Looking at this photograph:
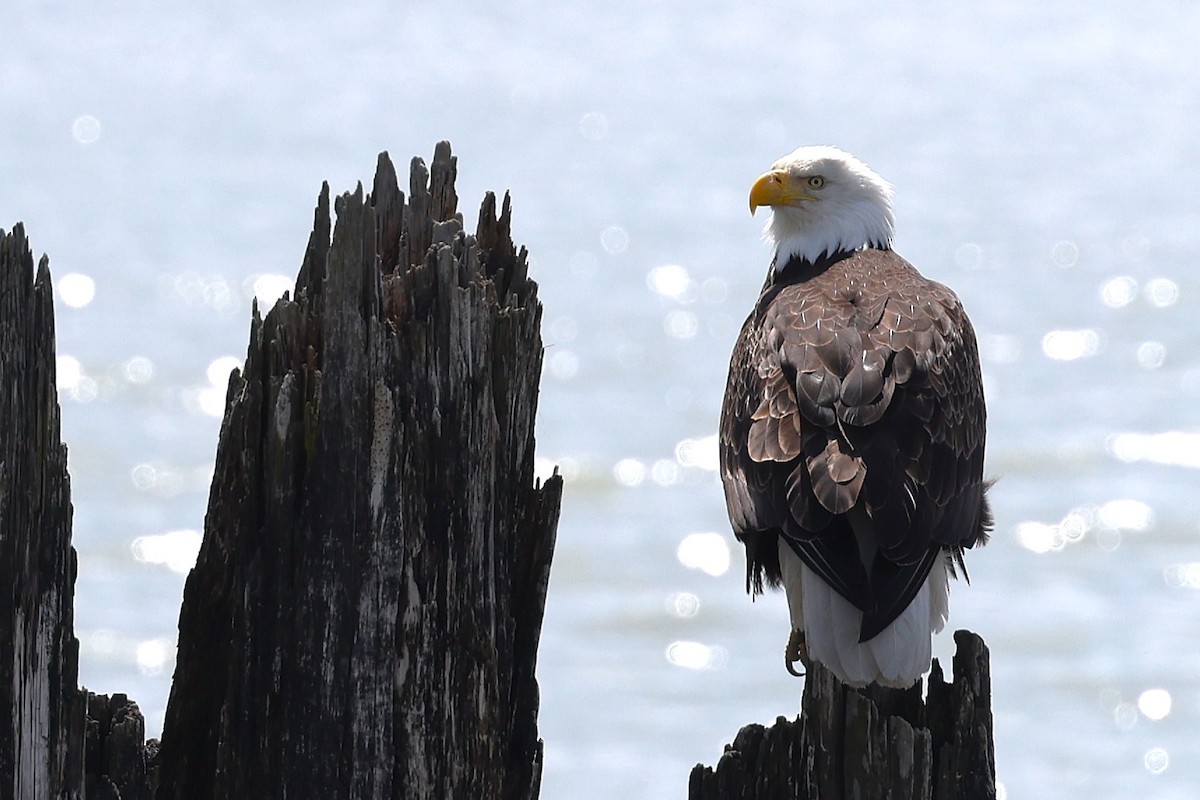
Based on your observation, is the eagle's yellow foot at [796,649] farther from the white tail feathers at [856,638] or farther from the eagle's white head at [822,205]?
the eagle's white head at [822,205]

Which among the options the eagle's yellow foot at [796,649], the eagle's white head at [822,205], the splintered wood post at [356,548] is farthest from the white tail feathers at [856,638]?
the eagle's white head at [822,205]

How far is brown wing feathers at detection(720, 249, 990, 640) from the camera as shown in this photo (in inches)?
201

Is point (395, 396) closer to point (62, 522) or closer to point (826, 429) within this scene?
point (62, 522)

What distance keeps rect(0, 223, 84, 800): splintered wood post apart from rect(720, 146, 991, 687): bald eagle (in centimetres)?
221

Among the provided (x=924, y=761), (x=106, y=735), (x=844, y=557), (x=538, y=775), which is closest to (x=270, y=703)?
(x=106, y=735)

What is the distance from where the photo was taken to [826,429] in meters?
5.32

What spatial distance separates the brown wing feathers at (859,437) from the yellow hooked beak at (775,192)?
1251mm

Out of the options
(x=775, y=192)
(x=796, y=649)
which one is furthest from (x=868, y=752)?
(x=775, y=192)

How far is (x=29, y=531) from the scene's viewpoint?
3693 millimetres

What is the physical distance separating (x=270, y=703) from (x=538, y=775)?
0.74m

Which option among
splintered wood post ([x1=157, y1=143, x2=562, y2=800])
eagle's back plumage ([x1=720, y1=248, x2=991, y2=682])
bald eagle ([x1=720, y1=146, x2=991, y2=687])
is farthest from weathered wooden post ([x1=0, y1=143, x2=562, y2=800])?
eagle's back plumage ([x1=720, y1=248, x2=991, y2=682])

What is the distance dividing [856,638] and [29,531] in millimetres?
2437

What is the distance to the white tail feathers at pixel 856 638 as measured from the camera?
15.5 feet

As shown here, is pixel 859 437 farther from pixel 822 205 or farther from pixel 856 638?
pixel 822 205
